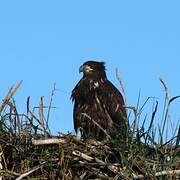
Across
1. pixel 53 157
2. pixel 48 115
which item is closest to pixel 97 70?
pixel 48 115

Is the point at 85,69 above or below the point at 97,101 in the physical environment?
above

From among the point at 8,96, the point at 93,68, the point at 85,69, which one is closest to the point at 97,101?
the point at 85,69

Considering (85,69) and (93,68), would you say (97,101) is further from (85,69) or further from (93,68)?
(93,68)

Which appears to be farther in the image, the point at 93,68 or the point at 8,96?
the point at 93,68

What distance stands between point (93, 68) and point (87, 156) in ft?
17.4

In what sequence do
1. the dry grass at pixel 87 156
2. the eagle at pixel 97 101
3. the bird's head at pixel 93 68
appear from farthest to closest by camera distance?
the bird's head at pixel 93 68
the eagle at pixel 97 101
the dry grass at pixel 87 156

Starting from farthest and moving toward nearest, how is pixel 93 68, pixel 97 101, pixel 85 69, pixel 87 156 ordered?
pixel 93 68, pixel 85 69, pixel 97 101, pixel 87 156

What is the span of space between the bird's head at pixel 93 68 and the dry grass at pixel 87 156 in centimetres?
482

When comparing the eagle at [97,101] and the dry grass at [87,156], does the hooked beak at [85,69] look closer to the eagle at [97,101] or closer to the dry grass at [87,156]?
the eagle at [97,101]

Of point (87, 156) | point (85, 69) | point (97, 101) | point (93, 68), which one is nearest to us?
point (87, 156)

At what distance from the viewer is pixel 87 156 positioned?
4664 millimetres

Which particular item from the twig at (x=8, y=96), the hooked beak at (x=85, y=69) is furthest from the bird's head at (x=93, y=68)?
the twig at (x=8, y=96)

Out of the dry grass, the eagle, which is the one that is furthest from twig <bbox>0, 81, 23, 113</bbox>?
the eagle

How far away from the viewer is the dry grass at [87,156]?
14.9 feet
